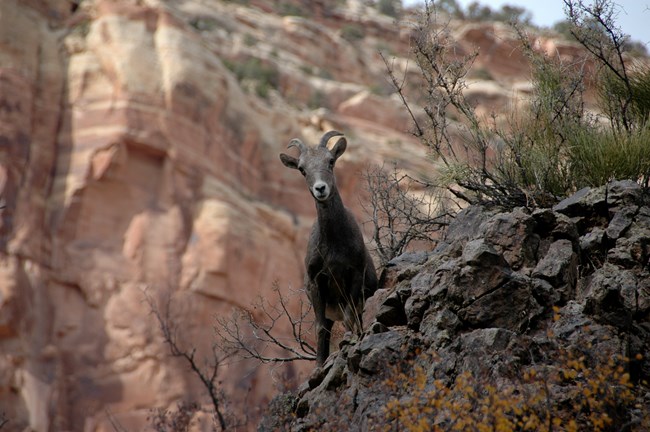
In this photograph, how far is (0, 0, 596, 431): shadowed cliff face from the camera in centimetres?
2139

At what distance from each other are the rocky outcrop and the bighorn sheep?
1.39 feet

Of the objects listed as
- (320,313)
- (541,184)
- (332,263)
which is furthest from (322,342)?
(541,184)

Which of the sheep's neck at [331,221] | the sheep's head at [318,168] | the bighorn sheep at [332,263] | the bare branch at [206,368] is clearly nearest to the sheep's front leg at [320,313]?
the bighorn sheep at [332,263]

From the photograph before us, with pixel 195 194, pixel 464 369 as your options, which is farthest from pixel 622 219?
pixel 195 194

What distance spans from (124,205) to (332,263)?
1656 centimetres

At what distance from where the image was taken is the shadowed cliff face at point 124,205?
21391 millimetres

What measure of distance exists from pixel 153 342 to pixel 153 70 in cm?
820

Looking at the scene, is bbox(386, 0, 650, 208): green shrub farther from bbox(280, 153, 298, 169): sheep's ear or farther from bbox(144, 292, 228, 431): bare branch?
bbox(144, 292, 228, 431): bare branch

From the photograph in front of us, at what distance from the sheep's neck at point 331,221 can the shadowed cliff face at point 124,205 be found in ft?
37.0

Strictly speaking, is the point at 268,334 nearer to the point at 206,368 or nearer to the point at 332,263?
the point at 332,263

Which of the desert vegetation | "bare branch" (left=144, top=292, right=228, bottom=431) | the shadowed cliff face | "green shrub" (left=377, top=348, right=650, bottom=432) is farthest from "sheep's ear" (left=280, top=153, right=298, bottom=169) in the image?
the shadowed cliff face

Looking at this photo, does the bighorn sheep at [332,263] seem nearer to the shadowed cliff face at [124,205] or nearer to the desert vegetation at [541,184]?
the desert vegetation at [541,184]

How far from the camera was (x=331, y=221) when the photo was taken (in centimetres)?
826

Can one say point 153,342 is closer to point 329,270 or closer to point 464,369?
point 329,270
